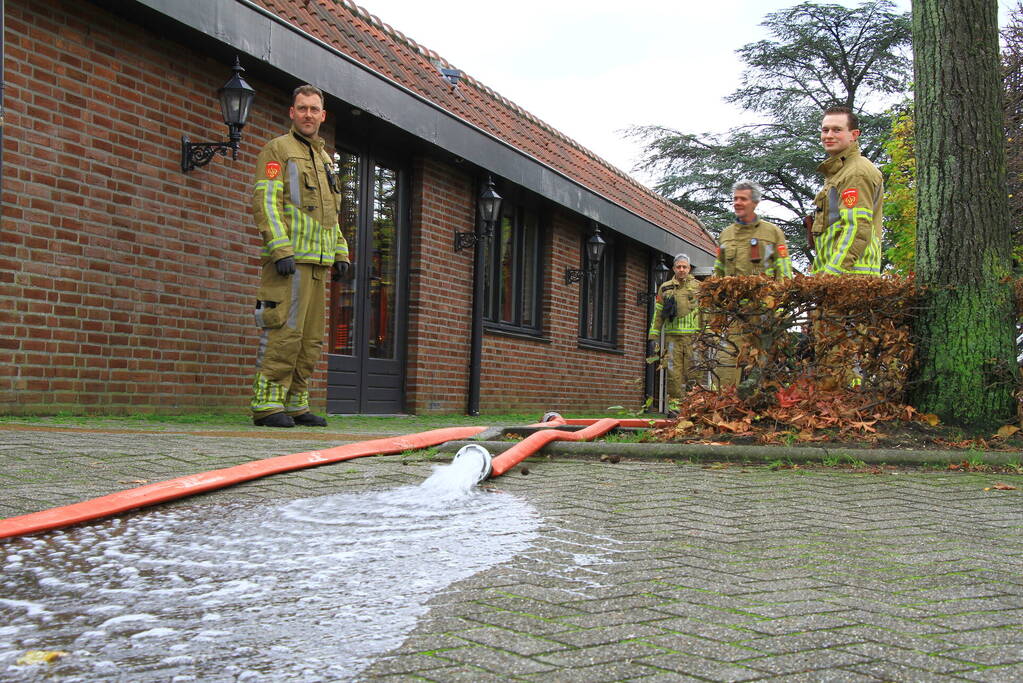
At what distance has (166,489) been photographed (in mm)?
3906

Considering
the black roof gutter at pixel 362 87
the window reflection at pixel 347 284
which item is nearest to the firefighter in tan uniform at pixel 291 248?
the black roof gutter at pixel 362 87

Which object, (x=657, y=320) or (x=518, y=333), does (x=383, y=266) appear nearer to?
(x=518, y=333)

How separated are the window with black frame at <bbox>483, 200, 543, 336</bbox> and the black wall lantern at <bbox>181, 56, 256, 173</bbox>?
4965mm

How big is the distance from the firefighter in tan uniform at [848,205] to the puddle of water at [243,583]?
361 cm

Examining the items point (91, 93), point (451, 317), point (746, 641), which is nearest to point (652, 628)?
point (746, 641)

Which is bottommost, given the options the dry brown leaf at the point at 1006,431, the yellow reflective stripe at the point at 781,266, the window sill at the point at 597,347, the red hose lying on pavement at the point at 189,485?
the red hose lying on pavement at the point at 189,485

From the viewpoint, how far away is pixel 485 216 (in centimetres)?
1188

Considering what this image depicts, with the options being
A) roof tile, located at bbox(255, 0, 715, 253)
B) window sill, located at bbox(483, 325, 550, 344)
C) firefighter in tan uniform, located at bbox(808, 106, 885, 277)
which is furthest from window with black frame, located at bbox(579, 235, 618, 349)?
firefighter in tan uniform, located at bbox(808, 106, 885, 277)

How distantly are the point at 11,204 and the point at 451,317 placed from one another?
5.91m

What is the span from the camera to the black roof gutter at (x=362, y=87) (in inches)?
302

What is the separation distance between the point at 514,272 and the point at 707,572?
436 inches

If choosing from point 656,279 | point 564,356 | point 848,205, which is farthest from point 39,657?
point 656,279

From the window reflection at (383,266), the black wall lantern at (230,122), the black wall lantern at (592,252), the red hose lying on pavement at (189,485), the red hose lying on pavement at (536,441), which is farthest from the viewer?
the black wall lantern at (592,252)

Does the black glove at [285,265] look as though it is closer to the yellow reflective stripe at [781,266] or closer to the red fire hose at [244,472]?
the red fire hose at [244,472]
